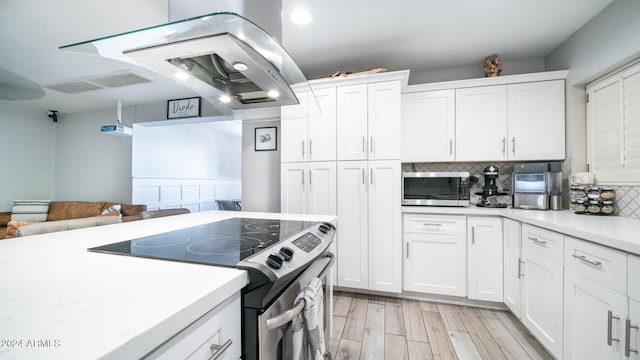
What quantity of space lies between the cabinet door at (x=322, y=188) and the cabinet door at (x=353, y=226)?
0.07 m

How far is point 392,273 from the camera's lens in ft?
7.38

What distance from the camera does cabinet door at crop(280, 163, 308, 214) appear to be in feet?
8.16

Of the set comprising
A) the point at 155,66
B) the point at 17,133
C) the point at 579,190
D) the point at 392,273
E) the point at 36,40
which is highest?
the point at 36,40

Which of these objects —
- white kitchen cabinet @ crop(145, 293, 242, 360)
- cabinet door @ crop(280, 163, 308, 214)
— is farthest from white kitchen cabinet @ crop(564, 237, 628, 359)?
cabinet door @ crop(280, 163, 308, 214)

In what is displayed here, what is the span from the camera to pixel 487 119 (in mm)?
2357

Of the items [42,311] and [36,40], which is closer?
[42,311]

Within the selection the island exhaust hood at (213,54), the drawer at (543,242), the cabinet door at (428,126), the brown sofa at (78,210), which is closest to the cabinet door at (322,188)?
the cabinet door at (428,126)

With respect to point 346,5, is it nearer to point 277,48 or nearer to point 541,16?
point 277,48

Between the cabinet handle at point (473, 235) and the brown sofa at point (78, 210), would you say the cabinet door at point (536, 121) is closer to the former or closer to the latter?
the cabinet handle at point (473, 235)

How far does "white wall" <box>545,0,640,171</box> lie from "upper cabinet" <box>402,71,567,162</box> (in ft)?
0.26

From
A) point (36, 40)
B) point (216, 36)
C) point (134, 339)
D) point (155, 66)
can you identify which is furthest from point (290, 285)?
point (36, 40)

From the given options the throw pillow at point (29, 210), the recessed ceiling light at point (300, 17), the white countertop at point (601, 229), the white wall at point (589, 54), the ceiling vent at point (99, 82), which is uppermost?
the recessed ceiling light at point (300, 17)

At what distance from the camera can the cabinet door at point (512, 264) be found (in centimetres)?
189

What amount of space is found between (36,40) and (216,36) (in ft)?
8.77
